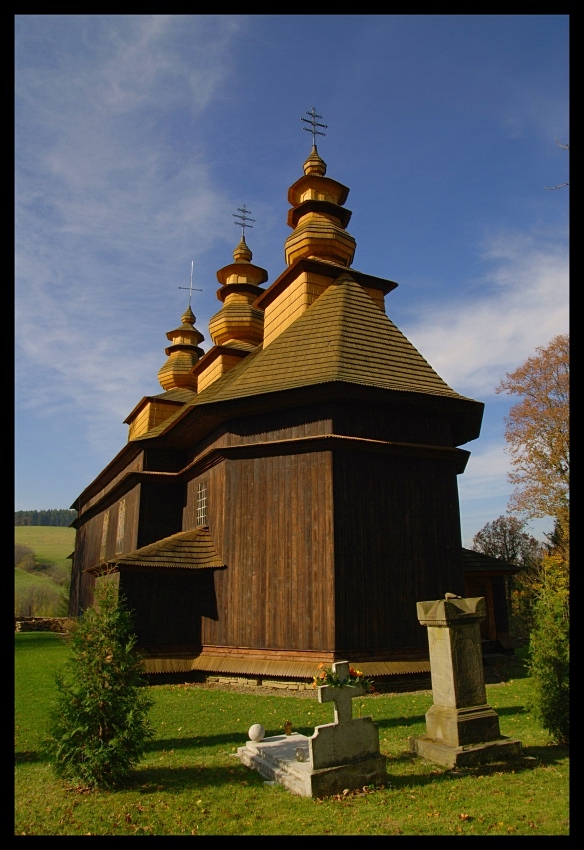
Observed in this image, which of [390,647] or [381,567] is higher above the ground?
[381,567]

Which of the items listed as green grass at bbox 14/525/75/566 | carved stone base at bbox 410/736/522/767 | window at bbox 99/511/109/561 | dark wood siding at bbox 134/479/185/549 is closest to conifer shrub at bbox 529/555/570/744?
carved stone base at bbox 410/736/522/767

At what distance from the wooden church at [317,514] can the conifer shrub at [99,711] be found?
4.96 metres

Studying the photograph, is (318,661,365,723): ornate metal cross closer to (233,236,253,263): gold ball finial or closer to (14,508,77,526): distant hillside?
(233,236,253,263): gold ball finial

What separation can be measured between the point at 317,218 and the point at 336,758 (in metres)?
16.4

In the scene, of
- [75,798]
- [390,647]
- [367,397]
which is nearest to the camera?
[75,798]

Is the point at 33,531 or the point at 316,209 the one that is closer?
the point at 316,209

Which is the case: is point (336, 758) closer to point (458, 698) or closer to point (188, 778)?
point (188, 778)

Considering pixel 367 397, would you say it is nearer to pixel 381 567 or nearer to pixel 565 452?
pixel 381 567

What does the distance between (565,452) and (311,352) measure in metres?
13.6

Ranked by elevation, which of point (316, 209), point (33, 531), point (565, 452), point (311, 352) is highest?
point (316, 209)

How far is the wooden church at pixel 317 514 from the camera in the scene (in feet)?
39.7
